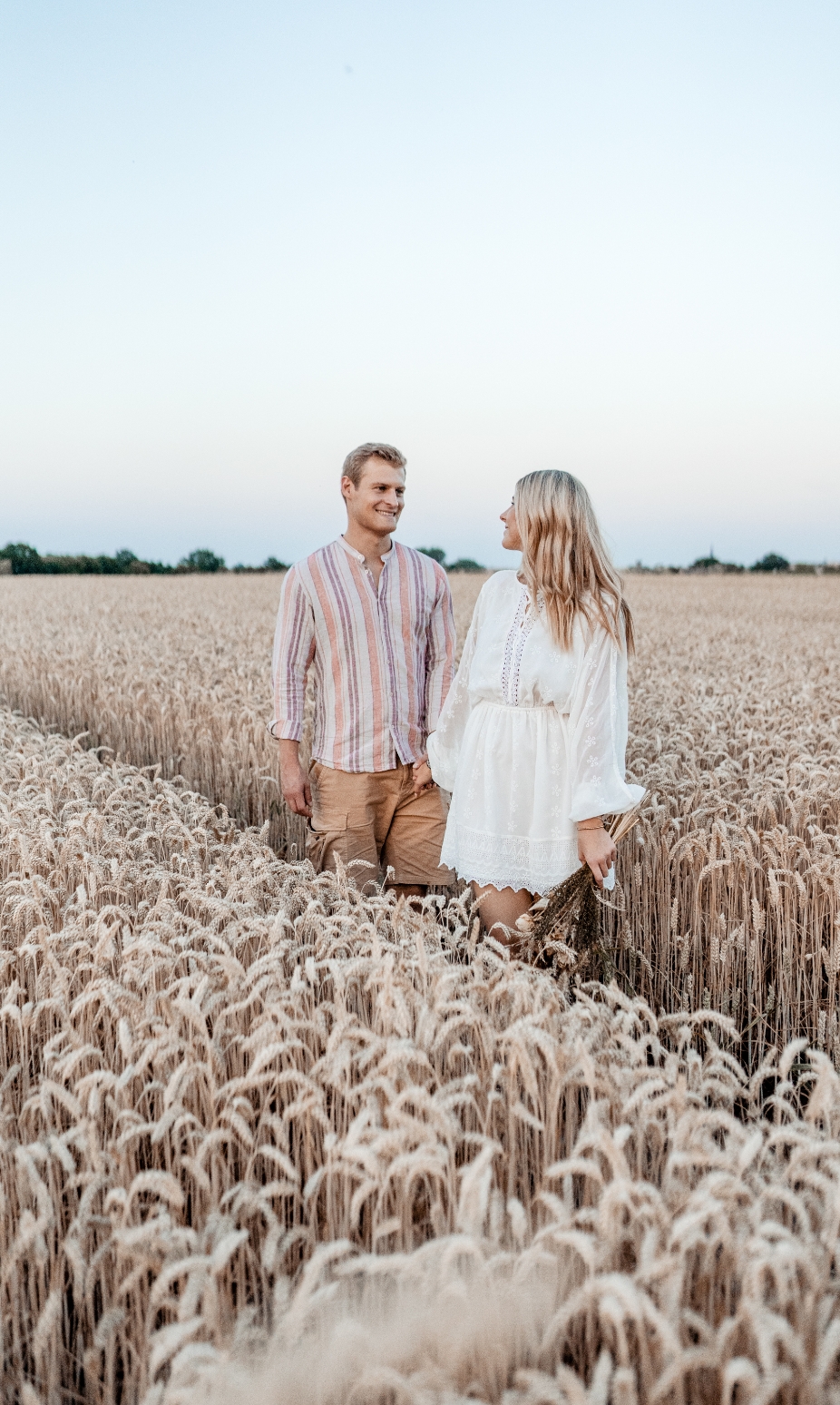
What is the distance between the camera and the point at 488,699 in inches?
145

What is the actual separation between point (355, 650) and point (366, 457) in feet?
2.79

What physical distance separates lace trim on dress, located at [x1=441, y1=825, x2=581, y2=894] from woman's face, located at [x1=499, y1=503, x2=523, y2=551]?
1.04m

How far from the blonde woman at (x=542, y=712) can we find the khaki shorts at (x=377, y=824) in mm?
738

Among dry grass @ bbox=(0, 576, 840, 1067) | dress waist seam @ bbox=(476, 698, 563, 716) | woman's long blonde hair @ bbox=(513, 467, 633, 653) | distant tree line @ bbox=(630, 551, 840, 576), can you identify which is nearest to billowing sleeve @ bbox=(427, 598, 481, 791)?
dress waist seam @ bbox=(476, 698, 563, 716)

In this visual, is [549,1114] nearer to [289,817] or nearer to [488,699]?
[488,699]

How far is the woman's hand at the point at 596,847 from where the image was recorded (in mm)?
3373

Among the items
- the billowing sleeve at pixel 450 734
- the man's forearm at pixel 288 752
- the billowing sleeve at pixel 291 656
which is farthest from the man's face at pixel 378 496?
the man's forearm at pixel 288 752

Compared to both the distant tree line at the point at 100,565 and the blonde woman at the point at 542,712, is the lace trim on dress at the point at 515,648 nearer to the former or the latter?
the blonde woman at the point at 542,712

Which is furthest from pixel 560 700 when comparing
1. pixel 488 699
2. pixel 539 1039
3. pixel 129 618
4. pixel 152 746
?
pixel 129 618

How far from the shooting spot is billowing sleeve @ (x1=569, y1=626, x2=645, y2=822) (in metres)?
3.33

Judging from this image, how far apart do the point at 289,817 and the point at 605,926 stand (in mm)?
2316

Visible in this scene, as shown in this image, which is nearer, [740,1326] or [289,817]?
[740,1326]

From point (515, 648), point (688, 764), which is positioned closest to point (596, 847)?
point (515, 648)

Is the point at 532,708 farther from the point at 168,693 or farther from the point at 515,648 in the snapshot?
the point at 168,693
